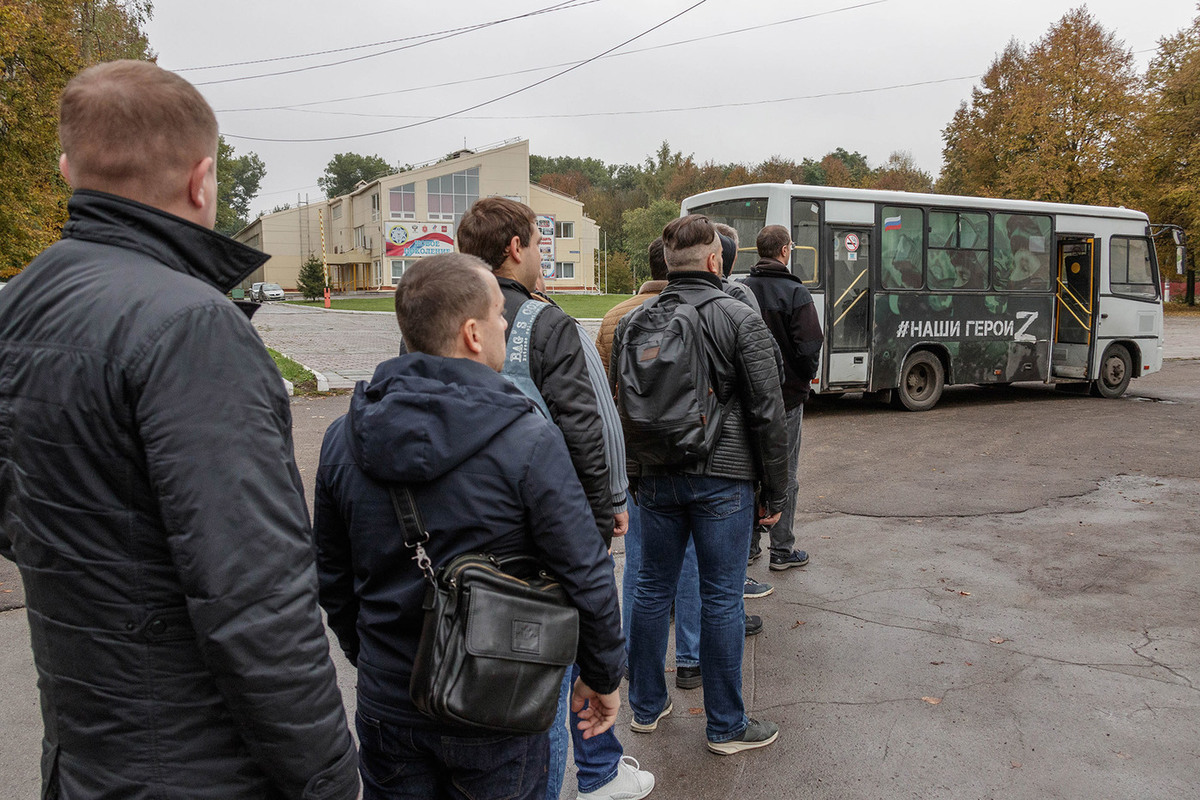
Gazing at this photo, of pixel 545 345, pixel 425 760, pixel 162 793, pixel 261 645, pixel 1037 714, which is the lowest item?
pixel 1037 714

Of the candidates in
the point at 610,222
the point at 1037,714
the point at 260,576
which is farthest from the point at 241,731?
the point at 610,222

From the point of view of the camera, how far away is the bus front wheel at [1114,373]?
14312mm

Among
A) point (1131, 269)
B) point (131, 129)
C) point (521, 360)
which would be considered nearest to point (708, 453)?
point (521, 360)

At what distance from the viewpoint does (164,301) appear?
1455mm

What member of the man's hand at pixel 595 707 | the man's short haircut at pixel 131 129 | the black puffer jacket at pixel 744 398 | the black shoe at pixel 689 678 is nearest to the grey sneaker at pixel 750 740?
the black shoe at pixel 689 678

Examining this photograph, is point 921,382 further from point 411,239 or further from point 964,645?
point 411,239

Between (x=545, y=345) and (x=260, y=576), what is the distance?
139 centimetres

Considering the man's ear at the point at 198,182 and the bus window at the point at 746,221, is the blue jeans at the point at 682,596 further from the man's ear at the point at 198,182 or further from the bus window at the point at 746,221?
the bus window at the point at 746,221

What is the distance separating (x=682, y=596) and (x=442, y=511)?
7.99ft

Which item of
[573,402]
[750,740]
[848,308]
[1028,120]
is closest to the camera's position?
[573,402]

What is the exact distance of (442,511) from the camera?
1866 millimetres

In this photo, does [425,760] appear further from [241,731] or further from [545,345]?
[545,345]

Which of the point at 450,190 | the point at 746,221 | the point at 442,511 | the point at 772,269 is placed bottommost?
the point at 442,511

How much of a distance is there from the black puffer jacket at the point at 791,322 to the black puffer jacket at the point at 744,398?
7.18ft
